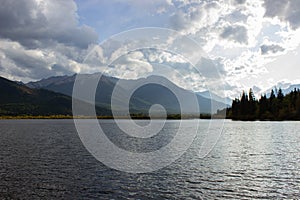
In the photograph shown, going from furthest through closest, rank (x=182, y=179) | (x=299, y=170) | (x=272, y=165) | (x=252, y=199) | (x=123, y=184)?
(x=272, y=165) < (x=299, y=170) < (x=182, y=179) < (x=123, y=184) < (x=252, y=199)

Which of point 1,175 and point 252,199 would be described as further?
point 1,175

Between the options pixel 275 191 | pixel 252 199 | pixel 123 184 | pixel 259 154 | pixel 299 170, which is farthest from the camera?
pixel 259 154

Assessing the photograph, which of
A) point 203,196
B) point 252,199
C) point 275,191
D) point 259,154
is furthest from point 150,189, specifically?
point 259,154

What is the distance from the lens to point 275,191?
3528cm

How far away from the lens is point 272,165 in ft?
171

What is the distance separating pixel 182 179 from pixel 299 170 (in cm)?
2065

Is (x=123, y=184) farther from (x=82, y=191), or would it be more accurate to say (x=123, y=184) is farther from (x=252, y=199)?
(x=252, y=199)

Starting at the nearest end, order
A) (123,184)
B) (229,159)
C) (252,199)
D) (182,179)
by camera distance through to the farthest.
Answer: (252,199)
(123,184)
(182,179)
(229,159)

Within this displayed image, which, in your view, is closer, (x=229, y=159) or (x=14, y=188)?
(x=14, y=188)

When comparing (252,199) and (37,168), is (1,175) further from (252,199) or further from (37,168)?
(252,199)

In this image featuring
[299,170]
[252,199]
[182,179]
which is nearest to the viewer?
[252,199]

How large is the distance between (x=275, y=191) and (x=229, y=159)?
24.0 meters

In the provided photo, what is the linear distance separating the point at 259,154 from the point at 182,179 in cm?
3166

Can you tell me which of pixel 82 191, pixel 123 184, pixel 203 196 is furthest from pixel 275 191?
pixel 82 191
